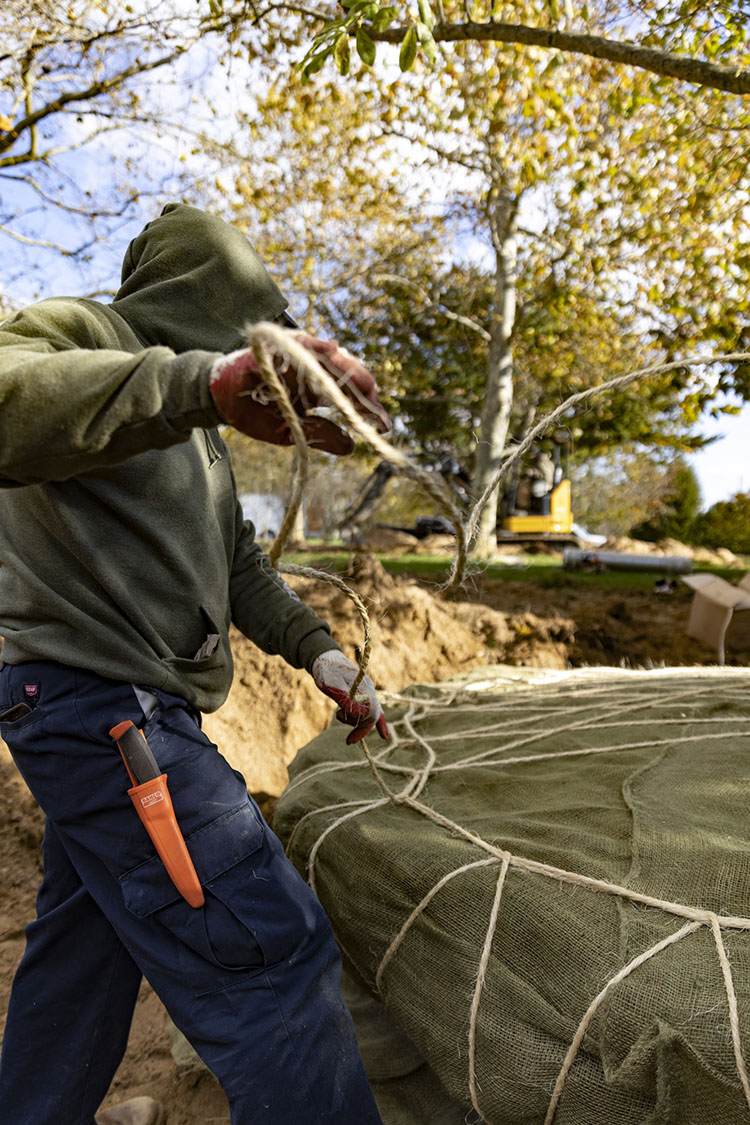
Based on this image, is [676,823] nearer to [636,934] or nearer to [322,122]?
[636,934]

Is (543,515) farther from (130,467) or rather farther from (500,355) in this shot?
(130,467)

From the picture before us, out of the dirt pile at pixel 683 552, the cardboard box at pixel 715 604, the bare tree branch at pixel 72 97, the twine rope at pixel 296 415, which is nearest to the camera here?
the twine rope at pixel 296 415

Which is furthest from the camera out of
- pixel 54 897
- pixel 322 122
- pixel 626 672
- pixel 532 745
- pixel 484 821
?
pixel 322 122

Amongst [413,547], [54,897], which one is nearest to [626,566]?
[413,547]

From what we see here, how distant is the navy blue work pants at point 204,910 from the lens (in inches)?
46.4

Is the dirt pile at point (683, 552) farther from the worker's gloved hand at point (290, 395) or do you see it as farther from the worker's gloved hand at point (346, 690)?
the worker's gloved hand at point (290, 395)

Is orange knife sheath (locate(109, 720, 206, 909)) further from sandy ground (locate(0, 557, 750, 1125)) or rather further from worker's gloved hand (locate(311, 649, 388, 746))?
sandy ground (locate(0, 557, 750, 1125))

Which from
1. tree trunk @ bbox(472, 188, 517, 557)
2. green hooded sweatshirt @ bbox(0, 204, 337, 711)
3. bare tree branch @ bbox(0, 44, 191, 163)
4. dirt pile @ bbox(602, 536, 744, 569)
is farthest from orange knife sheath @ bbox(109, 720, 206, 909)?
dirt pile @ bbox(602, 536, 744, 569)

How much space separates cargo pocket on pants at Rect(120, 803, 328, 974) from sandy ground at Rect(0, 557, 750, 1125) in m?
0.83

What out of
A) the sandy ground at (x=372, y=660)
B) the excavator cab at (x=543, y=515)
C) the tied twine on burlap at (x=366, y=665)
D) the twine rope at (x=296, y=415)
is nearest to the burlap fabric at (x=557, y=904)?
the tied twine on burlap at (x=366, y=665)

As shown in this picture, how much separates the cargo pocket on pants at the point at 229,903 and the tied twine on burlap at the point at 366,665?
1.40ft

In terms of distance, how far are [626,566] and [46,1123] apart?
29.7 ft

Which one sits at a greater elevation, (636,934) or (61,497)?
(61,497)

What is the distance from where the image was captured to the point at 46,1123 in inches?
54.6
